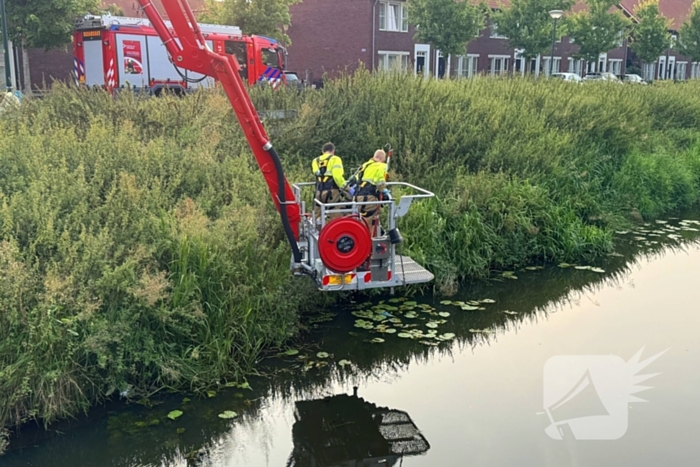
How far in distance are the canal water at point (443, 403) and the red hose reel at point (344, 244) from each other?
3.82 feet

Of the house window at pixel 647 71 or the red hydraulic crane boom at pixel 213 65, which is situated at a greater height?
the house window at pixel 647 71

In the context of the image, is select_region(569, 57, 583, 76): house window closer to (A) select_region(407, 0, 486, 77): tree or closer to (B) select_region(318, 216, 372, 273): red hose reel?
(A) select_region(407, 0, 486, 77): tree

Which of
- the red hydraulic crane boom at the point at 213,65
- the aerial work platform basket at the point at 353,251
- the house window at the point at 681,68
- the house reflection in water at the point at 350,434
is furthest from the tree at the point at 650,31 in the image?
the house reflection in water at the point at 350,434

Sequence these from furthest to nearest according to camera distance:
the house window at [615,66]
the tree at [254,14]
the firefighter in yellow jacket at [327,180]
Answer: the house window at [615,66], the tree at [254,14], the firefighter in yellow jacket at [327,180]

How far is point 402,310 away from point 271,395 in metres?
2.68

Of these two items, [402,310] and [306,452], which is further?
[402,310]

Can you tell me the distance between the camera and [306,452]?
5746 millimetres

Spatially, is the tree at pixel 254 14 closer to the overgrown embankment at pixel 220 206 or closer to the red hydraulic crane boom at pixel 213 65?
the overgrown embankment at pixel 220 206

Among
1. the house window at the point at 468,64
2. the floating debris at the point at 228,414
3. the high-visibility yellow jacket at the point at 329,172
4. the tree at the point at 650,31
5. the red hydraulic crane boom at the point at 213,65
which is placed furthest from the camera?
the tree at the point at 650,31

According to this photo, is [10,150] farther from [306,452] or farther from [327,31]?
[327,31]

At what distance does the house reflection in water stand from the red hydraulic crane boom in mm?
2001

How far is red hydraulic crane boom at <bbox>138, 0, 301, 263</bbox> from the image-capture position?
7.11m

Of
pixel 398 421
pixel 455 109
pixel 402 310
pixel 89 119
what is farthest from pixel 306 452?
pixel 455 109

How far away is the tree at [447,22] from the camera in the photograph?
1225 inches
